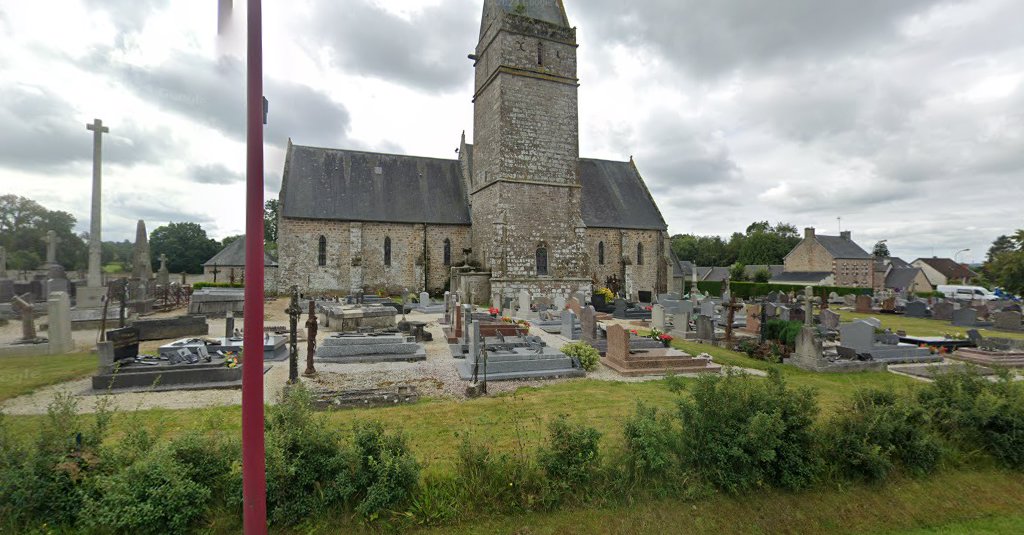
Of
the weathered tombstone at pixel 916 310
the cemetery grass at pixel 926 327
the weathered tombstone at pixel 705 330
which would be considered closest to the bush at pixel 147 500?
the weathered tombstone at pixel 705 330

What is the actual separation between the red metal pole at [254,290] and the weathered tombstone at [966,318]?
2536 cm

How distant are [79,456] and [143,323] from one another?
35.4ft

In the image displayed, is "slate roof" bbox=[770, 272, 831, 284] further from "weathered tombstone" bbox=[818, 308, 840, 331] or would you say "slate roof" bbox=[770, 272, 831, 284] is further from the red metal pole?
the red metal pole

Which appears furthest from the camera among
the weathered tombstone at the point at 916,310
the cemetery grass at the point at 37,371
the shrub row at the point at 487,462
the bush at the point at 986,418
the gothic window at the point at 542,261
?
the gothic window at the point at 542,261

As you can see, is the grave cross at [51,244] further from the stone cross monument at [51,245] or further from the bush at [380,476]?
the bush at [380,476]

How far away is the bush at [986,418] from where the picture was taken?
518 cm

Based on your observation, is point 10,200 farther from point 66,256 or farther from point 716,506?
point 716,506

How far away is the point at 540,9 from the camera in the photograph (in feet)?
75.4

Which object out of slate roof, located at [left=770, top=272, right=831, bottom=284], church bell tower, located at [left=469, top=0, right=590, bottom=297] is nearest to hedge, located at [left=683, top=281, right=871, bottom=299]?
slate roof, located at [left=770, top=272, right=831, bottom=284]

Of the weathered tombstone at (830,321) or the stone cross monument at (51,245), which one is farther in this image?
the weathered tombstone at (830,321)

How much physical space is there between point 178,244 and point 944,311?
124 feet

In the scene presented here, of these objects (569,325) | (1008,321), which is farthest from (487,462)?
(1008,321)

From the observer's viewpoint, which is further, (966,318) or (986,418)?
(966,318)

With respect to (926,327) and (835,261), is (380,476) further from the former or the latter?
(835,261)
